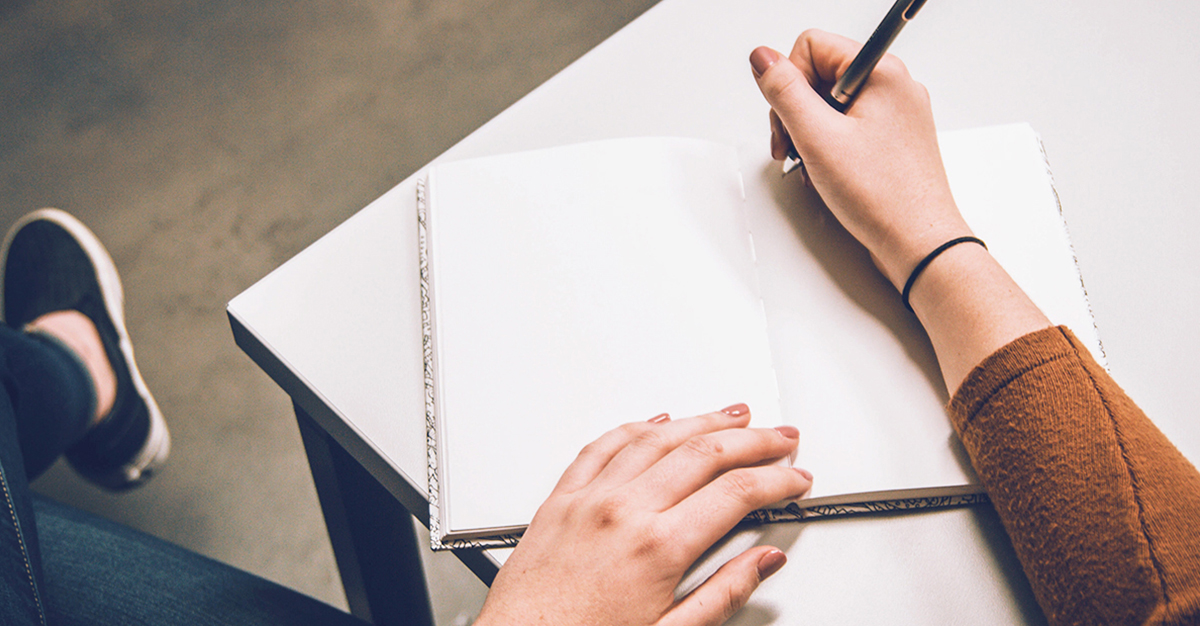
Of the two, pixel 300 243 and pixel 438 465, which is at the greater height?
pixel 438 465

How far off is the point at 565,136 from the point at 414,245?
14 centimetres

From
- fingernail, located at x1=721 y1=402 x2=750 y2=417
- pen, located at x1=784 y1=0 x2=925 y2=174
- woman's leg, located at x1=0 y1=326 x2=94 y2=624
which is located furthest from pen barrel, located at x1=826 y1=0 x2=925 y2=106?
woman's leg, located at x1=0 y1=326 x2=94 y2=624

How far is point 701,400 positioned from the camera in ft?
1.42

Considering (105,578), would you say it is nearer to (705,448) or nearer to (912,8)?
(705,448)

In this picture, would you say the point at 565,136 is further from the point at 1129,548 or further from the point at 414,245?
the point at 1129,548

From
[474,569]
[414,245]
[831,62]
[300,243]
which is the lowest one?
[300,243]

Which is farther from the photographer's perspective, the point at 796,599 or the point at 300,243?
the point at 300,243

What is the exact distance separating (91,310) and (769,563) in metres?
1.10

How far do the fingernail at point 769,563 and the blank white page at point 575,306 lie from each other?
0.07 m

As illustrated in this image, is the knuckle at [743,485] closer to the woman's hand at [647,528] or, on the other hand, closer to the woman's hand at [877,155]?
the woman's hand at [647,528]

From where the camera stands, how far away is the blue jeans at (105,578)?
50 centimetres

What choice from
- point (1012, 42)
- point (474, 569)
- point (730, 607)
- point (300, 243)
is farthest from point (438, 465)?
point (300, 243)

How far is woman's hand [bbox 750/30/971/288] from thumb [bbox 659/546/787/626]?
19cm

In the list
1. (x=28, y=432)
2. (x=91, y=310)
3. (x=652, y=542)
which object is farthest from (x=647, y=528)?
(x=91, y=310)
